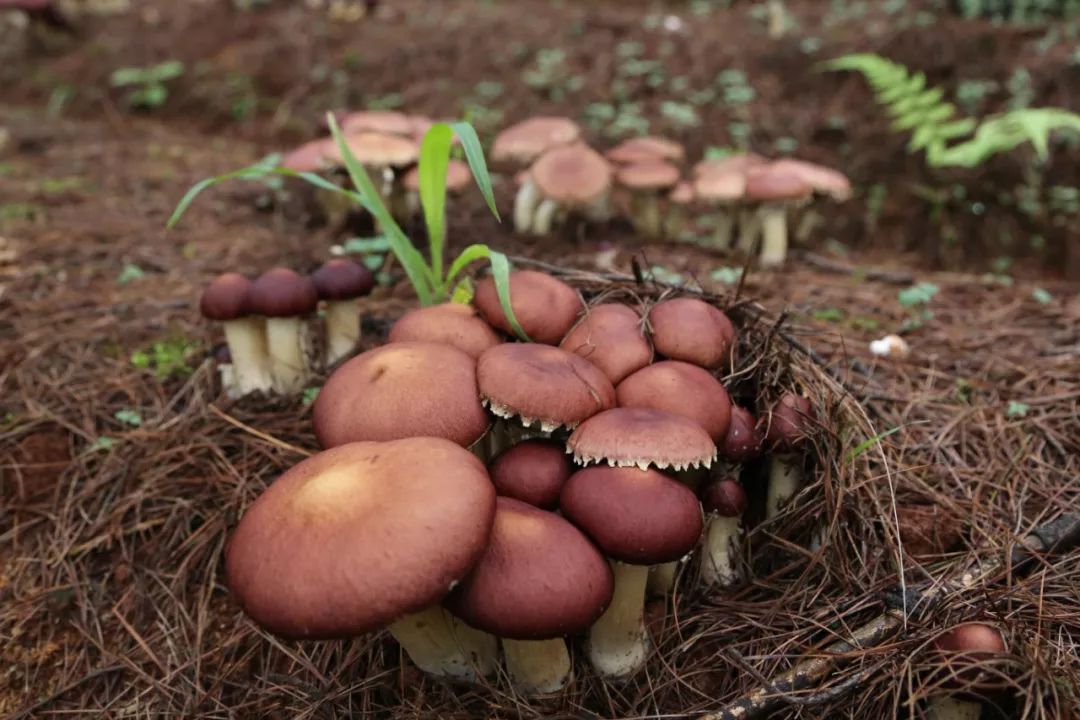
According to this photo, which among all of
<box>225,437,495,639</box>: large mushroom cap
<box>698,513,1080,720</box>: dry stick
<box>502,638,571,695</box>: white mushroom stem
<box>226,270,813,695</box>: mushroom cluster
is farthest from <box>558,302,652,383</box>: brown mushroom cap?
<box>698,513,1080,720</box>: dry stick

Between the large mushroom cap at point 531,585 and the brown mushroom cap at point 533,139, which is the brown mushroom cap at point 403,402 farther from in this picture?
the brown mushroom cap at point 533,139

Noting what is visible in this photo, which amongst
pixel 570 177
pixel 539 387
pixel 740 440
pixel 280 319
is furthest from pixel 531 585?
pixel 570 177

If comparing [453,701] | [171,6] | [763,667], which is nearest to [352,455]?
[453,701]

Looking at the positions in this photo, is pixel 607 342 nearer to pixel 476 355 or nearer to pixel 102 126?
pixel 476 355

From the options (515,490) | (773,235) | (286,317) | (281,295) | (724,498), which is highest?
(281,295)

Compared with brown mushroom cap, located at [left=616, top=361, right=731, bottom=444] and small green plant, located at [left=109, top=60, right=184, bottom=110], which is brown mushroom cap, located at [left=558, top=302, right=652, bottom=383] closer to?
brown mushroom cap, located at [left=616, top=361, right=731, bottom=444]

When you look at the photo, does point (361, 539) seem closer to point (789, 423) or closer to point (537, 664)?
point (537, 664)
